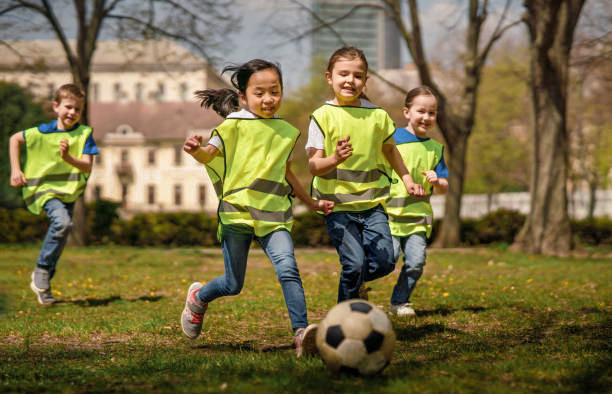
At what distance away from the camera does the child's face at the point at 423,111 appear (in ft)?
18.8

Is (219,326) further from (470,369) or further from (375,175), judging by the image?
(470,369)

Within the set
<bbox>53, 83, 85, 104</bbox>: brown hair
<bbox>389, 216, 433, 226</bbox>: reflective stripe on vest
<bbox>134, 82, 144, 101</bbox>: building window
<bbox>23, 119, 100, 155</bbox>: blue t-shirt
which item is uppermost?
<bbox>134, 82, 144, 101</bbox>: building window

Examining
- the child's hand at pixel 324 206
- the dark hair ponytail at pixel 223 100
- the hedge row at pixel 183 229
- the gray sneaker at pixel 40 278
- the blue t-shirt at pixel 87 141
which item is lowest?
the hedge row at pixel 183 229

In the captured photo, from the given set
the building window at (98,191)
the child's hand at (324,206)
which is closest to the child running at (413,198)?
the child's hand at (324,206)

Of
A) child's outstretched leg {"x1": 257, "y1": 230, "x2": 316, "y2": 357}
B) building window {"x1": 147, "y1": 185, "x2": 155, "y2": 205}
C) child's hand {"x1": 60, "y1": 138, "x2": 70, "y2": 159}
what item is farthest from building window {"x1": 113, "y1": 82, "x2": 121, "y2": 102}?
child's outstretched leg {"x1": 257, "y1": 230, "x2": 316, "y2": 357}

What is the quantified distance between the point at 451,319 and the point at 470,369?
91.9 inches

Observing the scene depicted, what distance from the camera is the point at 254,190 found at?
428cm

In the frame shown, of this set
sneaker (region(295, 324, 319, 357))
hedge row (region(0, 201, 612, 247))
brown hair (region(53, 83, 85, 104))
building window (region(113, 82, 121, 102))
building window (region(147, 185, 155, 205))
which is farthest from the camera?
building window (region(113, 82, 121, 102))

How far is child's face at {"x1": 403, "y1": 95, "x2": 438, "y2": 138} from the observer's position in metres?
5.72

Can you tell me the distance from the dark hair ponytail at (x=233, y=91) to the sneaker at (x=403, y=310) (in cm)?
254

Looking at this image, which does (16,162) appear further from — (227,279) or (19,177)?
(227,279)

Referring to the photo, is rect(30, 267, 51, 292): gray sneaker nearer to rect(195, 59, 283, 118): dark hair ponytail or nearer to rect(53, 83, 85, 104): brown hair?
rect(53, 83, 85, 104): brown hair

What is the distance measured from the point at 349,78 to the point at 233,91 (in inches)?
36.1

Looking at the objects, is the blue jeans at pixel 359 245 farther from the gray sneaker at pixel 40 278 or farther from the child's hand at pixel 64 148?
the gray sneaker at pixel 40 278
